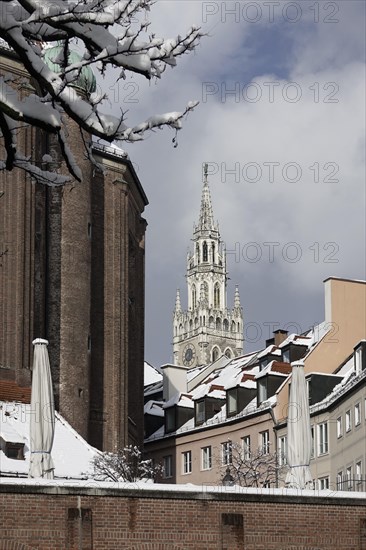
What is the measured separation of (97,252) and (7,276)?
7824 millimetres

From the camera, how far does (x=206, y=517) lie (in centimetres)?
2542

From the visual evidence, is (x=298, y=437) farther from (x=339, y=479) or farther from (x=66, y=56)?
(x=339, y=479)

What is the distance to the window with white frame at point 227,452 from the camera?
64.9m

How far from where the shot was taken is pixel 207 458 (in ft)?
224

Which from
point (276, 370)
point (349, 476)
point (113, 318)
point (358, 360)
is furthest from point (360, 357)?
point (113, 318)

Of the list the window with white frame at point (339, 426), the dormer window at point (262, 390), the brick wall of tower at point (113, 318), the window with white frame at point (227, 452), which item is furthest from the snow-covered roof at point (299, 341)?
the window with white frame at point (339, 426)

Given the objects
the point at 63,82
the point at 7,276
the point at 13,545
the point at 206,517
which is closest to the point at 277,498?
the point at 206,517

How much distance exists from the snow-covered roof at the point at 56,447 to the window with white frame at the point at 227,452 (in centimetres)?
1237

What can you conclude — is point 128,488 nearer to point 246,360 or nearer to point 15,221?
point 15,221

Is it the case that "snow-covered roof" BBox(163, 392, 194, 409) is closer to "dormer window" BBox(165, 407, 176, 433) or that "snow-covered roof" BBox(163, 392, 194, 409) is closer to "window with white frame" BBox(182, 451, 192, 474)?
"dormer window" BBox(165, 407, 176, 433)

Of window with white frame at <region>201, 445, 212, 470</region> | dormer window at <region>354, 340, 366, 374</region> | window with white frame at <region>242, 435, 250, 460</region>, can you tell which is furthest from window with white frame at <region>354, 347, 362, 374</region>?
window with white frame at <region>201, 445, 212, 470</region>

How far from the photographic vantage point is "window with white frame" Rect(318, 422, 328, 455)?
58875 millimetres

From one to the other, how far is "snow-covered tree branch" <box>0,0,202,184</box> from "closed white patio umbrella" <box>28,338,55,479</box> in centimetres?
1700

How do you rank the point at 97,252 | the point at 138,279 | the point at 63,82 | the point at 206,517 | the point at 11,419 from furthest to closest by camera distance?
the point at 138,279 → the point at 97,252 → the point at 11,419 → the point at 206,517 → the point at 63,82
